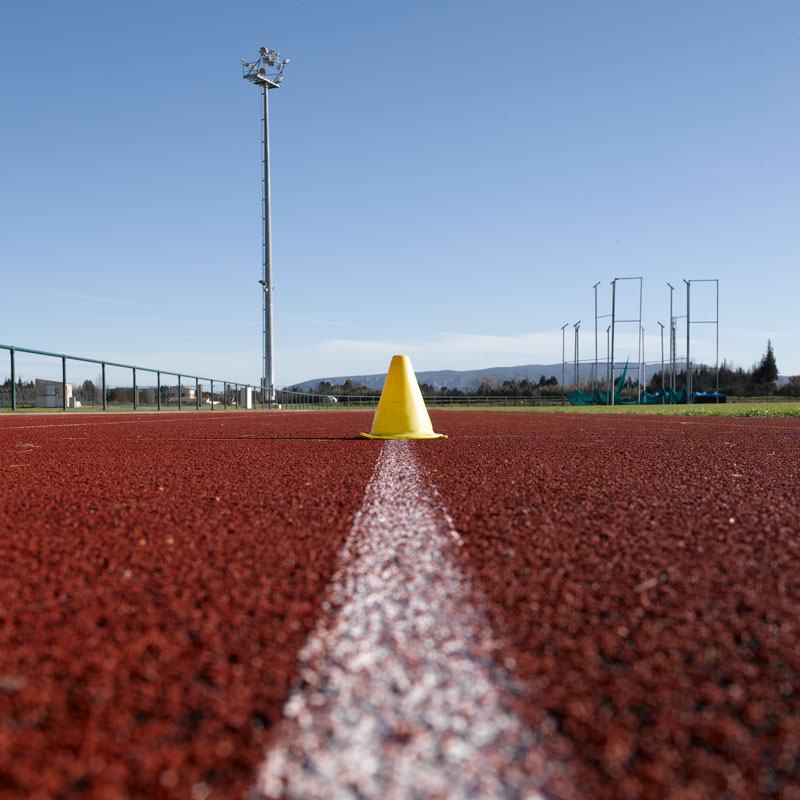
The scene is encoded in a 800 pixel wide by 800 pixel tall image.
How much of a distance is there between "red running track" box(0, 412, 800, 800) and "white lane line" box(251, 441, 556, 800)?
4cm

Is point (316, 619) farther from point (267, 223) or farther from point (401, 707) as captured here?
point (267, 223)

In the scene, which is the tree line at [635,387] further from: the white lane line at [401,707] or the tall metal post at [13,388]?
the white lane line at [401,707]

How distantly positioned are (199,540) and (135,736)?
3.49 ft

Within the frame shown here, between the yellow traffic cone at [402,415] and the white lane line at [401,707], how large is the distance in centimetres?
491

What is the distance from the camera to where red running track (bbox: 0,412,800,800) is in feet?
2.64

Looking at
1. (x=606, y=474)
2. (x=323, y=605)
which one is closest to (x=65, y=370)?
(x=606, y=474)

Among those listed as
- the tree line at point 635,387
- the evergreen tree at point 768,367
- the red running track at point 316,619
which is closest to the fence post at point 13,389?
→ the red running track at point 316,619

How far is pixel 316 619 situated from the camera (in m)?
1.24

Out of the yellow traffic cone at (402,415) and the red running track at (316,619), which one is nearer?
the red running track at (316,619)

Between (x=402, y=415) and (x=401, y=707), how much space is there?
221 inches

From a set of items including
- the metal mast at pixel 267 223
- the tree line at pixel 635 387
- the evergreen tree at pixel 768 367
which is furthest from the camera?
the evergreen tree at pixel 768 367

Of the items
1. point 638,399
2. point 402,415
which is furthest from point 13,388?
point 638,399

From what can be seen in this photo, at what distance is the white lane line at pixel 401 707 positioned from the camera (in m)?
0.76

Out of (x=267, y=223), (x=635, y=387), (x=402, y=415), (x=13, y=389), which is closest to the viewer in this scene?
(x=402, y=415)
